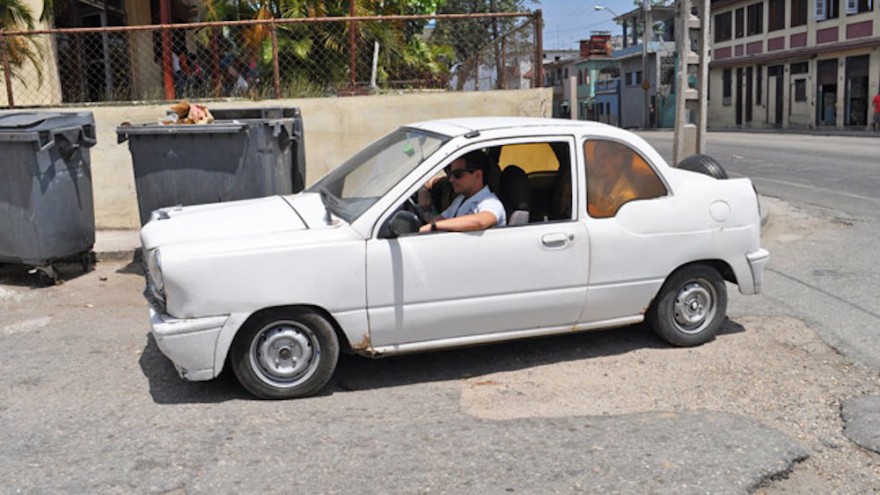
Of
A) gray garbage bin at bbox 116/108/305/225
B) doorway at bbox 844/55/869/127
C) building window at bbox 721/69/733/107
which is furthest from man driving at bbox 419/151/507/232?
building window at bbox 721/69/733/107

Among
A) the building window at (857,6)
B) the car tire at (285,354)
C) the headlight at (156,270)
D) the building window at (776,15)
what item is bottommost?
the car tire at (285,354)

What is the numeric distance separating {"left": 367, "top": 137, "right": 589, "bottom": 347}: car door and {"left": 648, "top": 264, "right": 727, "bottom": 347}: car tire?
67 centimetres

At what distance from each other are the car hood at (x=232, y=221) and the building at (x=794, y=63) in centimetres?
3706

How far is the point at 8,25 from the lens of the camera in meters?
11.2

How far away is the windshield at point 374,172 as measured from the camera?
16.3 feet

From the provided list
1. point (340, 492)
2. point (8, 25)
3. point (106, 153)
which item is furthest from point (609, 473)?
point (8, 25)

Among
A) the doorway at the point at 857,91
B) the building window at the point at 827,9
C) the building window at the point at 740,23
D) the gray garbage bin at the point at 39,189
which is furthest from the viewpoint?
the building window at the point at 740,23

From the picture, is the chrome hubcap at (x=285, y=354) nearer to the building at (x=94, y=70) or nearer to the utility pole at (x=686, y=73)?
the building at (x=94, y=70)

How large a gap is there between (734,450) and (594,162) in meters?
2.02

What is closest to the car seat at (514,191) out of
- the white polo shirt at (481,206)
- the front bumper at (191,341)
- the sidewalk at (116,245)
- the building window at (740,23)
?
the white polo shirt at (481,206)

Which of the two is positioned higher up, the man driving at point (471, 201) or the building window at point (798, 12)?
the building window at point (798, 12)

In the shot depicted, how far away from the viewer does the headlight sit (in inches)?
176

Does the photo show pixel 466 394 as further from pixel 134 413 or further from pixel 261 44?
pixel 261 44

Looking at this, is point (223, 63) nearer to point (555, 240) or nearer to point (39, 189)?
point (39, 189)
